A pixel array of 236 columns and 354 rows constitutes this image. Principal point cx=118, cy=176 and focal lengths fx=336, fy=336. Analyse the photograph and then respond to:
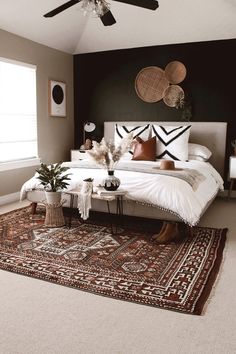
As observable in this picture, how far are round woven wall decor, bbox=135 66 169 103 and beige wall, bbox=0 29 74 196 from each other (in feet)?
4.43

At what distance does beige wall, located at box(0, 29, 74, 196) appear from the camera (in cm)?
484

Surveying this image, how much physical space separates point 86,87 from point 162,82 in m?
1.50

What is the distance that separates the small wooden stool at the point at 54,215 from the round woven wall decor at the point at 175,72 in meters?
3.03

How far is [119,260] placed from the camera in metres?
2.85

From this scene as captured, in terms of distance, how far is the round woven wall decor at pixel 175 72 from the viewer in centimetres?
543

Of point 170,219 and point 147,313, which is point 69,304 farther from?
point 170,219

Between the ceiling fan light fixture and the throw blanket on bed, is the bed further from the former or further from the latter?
the ceiling fan light fixture

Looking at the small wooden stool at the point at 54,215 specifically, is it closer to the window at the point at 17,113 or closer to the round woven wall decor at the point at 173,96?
the window at the point at 17,113

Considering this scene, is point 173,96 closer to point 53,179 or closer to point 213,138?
point 213,138

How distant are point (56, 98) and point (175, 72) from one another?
2.05 metres

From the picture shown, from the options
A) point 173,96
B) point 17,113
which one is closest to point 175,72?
point 173,96

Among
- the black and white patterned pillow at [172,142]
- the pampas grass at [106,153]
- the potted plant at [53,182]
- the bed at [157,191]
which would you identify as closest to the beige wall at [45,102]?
the bed at [157,191]

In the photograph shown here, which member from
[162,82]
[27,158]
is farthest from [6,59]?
[162,82]

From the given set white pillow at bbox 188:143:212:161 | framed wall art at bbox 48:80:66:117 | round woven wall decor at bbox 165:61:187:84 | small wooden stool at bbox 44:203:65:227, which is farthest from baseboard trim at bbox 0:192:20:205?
round woven wall decor at bbox 165:61:187:84
